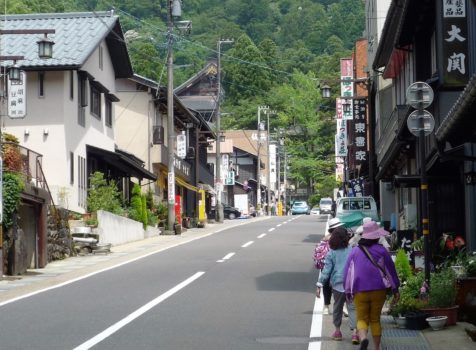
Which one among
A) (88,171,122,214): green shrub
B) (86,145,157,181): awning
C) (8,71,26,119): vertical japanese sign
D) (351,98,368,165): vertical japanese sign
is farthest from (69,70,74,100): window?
(351,98,368,165): vertical japanese sign

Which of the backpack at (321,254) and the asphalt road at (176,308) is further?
the backpack at (321,254)

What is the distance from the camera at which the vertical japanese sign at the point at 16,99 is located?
30.1 meters

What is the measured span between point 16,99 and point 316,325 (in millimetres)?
19629

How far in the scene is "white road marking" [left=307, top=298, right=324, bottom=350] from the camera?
37.9 ft

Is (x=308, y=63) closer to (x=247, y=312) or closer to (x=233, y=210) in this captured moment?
(x=233, y=210)

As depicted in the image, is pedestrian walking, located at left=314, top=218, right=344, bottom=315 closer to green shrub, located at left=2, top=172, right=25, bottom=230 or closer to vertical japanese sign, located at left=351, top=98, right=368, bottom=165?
green shrub, located at left=2, top=172, right=25, bottom=230

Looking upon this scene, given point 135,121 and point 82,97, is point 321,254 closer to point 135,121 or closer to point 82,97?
point 82,97

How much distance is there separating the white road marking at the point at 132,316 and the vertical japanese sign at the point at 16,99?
1219 centimetres

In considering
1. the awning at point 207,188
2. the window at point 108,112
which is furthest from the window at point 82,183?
the awning at point 207,188

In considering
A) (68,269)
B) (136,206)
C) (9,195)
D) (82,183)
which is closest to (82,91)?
(82,183)

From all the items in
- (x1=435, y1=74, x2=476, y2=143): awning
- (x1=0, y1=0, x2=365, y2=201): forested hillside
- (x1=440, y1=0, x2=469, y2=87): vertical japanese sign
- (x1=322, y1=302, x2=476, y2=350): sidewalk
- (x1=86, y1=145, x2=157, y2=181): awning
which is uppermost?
(x1=0, y1=0, x2=365, y2=201): forested hillside

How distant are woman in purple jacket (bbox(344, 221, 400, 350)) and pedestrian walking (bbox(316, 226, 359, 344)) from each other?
178 cm

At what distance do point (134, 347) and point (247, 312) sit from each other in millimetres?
3874

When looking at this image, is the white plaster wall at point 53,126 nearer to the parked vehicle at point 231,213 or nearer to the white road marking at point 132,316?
the white road marking at point 132,316
